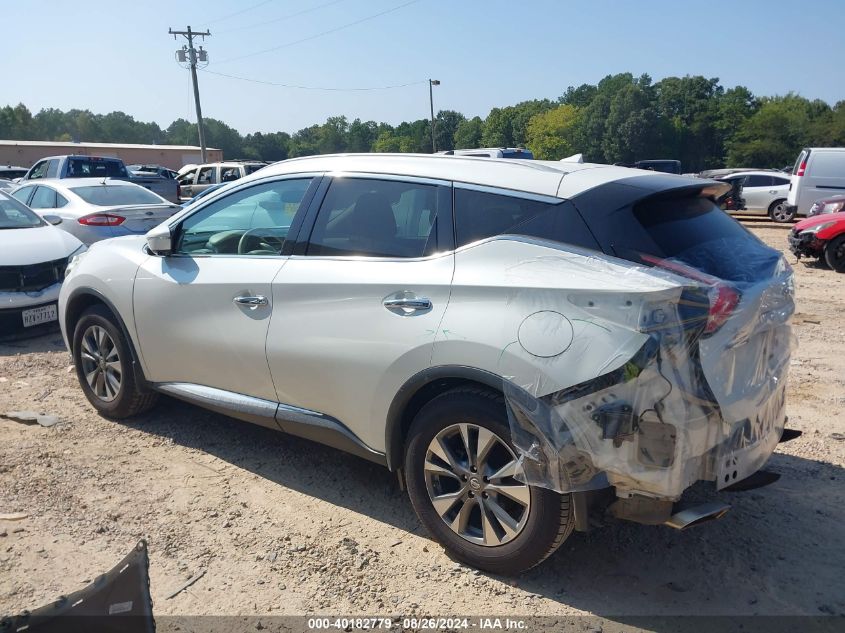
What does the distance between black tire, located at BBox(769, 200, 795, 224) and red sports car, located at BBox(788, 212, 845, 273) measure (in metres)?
9.36

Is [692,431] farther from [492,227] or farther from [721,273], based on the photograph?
[492,227]

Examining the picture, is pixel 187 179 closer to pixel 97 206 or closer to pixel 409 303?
pixel 97 206

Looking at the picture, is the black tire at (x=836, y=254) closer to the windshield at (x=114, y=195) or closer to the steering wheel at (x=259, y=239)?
the steering wheel at (x=259, y=239)

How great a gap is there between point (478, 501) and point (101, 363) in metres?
3.09

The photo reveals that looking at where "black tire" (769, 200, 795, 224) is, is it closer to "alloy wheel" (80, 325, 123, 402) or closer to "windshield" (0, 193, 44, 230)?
"windshield" (0, 193, 44, 230)

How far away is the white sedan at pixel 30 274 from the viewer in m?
6.90

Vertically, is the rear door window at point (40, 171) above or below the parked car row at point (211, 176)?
above

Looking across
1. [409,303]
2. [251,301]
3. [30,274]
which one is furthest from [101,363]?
[30,274]

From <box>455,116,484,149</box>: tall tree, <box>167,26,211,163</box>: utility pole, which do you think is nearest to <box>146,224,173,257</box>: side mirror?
<box>167,26,211,163</box>: utility pole

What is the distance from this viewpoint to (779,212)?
19891 millimetres

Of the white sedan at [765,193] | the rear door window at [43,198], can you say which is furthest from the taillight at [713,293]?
the white sedan at [765,193]

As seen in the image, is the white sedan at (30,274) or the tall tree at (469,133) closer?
the white sedan at (30,274)

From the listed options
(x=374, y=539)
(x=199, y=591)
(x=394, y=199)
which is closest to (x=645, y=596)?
(x=374, y=539)

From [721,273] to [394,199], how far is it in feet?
5.15
